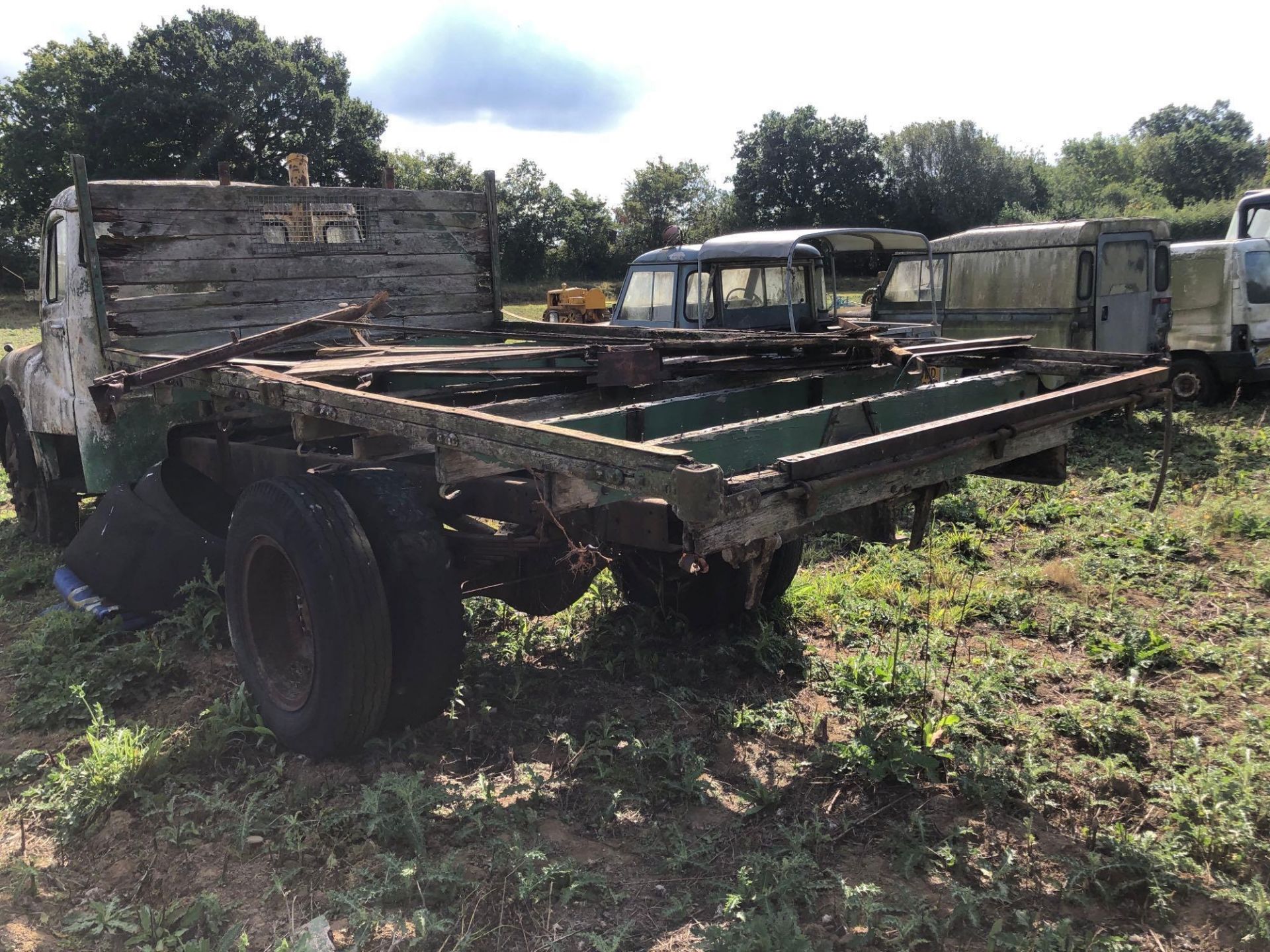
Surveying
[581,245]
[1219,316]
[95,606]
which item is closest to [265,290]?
[95,606]

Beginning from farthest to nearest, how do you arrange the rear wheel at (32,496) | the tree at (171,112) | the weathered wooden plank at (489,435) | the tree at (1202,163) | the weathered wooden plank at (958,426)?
the tree at (1202,163), the tree at (171,112), the rear wheel at (32,496), the weathered wooden plank at (958,426), the weathered wooden plank at (489,435)

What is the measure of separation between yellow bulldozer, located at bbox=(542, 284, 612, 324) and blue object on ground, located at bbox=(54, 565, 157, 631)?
16138mm

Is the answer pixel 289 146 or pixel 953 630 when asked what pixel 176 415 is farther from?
pixel 289 146

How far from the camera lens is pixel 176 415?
17.0 ft

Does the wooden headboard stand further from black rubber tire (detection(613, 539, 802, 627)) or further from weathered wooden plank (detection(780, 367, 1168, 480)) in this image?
weathered wooden plank (detection(780, 367, 1168, 480))

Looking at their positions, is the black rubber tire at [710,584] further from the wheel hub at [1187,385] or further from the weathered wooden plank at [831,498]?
the wheel hub at [1187,385]

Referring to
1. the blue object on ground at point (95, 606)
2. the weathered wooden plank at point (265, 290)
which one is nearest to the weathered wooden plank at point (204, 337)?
the weathered wooden plank at point (265, 290)

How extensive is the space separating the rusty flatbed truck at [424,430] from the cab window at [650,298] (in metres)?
3.63

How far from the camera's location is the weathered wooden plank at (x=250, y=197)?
492 centimetres

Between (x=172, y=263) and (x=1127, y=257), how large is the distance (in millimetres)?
Result: 9276

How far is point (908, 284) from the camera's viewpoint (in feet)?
34.7

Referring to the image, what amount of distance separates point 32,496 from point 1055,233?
9.88 meters

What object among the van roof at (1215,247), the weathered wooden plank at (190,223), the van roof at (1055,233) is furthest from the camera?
the van roof at (1215,247)

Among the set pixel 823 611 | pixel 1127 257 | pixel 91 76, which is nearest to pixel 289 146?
pixel 91 76
